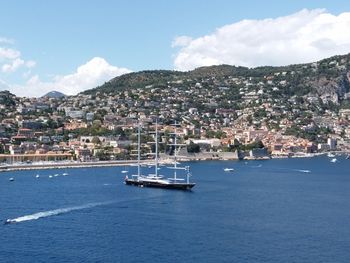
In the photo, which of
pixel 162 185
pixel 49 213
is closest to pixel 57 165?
pixel 162 185

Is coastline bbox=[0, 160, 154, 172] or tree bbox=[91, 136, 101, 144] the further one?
tree bbox=[91, 136, 101, 144]

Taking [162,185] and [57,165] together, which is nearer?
[162,185]

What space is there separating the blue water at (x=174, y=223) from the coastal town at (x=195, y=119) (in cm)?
3893

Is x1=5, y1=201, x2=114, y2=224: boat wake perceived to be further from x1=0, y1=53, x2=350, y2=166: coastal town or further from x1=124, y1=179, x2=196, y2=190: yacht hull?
x1=0, y1=53, x2=350, y2=166: coastal town

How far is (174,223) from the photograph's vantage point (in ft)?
103

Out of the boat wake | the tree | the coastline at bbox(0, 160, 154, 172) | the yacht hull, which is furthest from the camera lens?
the tree

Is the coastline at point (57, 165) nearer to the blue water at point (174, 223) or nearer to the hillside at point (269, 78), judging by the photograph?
the blue water at point (174, 223)

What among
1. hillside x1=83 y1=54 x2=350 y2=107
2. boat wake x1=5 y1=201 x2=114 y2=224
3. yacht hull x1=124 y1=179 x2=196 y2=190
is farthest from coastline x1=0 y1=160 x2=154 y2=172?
hillside x1=83 y1=54 x2=350 y2=107

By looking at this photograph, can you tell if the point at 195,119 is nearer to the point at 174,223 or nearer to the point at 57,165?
the point at 57,165

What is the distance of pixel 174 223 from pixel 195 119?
93.9 metres

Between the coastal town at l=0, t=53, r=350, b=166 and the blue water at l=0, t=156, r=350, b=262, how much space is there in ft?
128

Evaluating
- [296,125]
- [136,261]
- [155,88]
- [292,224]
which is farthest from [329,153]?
[136,261]

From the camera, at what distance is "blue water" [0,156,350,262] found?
2489cm

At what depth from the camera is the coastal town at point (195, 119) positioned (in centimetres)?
9131
